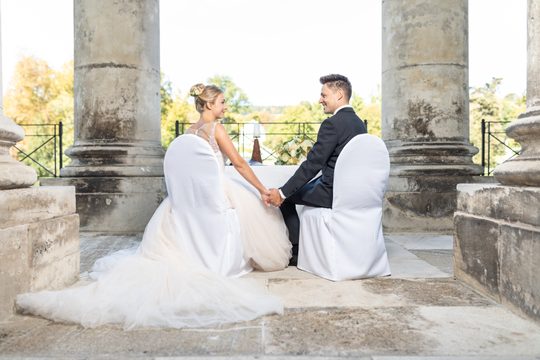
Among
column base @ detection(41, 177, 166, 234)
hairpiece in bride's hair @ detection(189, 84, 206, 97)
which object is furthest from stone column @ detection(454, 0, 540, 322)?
column base @ detection(41, 177, 166, 234)

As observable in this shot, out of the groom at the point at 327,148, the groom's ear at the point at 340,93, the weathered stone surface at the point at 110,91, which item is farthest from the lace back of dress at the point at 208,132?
the weathered stone surface at the point at 110,91

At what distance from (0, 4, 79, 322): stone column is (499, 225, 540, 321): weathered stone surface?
283 cm

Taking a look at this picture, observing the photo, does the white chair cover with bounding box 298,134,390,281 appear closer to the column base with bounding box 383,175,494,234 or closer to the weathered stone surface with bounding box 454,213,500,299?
the weathered stone surface with bounding box 454,213,500,299

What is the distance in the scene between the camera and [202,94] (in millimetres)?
4012

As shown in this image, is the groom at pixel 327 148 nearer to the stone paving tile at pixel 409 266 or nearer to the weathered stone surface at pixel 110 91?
the stone paving tile at pixel 409 266

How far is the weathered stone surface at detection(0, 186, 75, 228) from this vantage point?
9.16 feet

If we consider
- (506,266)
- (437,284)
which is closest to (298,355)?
(506,266)

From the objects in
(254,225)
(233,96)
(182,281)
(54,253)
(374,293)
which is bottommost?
(374,293)

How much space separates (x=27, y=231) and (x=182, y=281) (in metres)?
0.97

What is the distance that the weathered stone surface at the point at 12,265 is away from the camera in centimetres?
272

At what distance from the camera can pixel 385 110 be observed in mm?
7031

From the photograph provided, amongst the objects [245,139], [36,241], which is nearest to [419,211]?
[36,241]

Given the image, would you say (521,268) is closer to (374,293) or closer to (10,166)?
(374,293)

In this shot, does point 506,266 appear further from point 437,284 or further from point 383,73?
point 383,73
